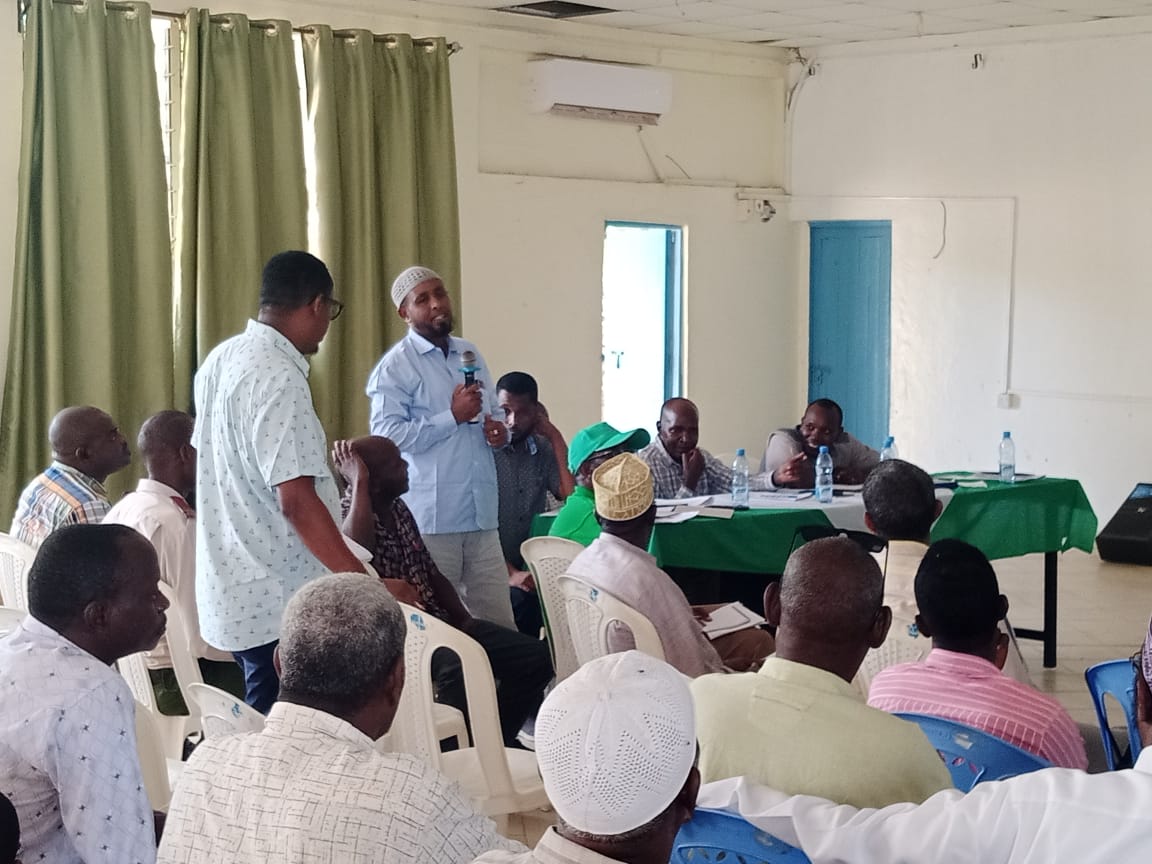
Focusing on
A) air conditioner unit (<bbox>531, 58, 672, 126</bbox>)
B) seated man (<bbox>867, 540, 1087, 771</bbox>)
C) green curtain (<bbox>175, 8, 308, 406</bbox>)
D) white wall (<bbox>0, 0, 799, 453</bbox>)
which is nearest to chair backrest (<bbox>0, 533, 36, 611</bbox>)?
seated man (<bbox>867, 540, 1087, 771</bbox>)

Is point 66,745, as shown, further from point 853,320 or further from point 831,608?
point 853,320

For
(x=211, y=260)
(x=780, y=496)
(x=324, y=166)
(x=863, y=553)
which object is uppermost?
(x=324, y=166)

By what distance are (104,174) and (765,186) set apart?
4.70 meters

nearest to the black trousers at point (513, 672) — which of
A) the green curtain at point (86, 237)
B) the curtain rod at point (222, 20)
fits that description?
the green curtain at point (86, 237)

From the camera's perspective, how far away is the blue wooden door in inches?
367

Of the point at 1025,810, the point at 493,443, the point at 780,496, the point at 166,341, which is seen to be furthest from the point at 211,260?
the point at 1025,810

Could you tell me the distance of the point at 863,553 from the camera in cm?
246

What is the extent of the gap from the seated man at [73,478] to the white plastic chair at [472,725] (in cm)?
143

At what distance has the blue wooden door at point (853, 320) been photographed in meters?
9.32

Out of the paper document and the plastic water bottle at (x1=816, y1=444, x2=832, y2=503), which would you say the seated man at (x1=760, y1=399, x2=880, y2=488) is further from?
the paper document

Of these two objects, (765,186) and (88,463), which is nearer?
(88,463)

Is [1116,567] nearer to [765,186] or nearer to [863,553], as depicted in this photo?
[765,186]

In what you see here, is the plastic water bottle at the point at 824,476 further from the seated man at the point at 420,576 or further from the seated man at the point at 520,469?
the seated man at the point at 420,576

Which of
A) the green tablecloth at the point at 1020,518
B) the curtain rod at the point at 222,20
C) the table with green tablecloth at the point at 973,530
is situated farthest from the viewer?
the curtain rod at the point at 222,20
